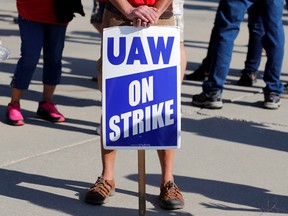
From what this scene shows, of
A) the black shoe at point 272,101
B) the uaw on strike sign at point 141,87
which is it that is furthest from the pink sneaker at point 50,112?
the uaw on strike sign at point 141,87

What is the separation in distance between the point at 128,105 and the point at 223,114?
2.76 meters

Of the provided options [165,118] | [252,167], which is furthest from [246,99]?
[165,118]

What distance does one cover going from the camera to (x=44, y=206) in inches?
183

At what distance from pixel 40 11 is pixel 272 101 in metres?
2.33

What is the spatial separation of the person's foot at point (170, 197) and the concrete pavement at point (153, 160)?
4 centimetres

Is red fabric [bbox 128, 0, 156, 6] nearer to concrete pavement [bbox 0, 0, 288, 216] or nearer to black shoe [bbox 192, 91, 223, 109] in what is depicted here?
concrete pavement [bbox 0, 0, 288, 216]

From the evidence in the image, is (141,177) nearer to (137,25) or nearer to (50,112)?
(137,25)

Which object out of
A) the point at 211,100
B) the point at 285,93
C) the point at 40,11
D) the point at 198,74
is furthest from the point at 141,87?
the point at 198,74

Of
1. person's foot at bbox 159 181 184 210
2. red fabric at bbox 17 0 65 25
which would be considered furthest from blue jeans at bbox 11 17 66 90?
person's foot at bbox 159 181 184 210

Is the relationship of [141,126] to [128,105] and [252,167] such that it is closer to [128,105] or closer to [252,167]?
[128,105]

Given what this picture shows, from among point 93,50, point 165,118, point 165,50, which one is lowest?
point 93,50

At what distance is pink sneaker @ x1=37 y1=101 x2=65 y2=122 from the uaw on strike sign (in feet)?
7.46

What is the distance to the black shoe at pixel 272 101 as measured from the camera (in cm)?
716

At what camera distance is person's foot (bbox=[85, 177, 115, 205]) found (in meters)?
4.70
